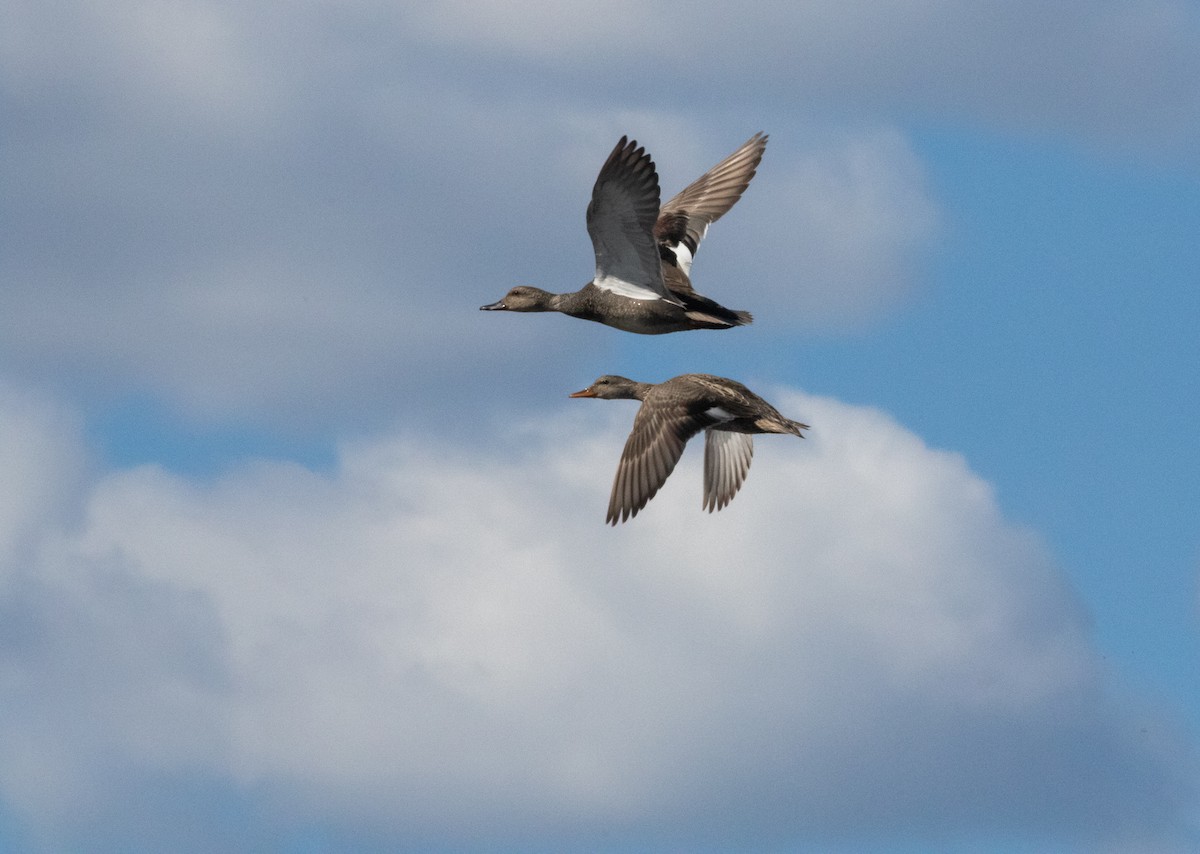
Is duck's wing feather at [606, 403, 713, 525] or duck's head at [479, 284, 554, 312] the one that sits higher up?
duck's head at [479, 284, 554, 312]

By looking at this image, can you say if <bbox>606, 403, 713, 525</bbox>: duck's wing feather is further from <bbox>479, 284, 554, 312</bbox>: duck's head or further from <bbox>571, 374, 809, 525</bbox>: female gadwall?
<bbox>479, 284, 554, 312</bbox>: duck's head

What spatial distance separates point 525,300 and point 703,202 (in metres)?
3.61

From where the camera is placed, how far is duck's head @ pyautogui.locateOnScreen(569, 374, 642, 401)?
32.6 meters

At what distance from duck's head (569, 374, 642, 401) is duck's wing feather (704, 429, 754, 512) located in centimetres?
149

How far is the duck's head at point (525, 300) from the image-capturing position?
31484mm

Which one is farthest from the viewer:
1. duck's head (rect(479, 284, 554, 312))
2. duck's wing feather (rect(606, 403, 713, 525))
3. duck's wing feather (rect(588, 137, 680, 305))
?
duck's head (rect(479, 284, 554, 312))

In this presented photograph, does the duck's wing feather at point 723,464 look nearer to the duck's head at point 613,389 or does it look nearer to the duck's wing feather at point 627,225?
the duck's head at point 613,389

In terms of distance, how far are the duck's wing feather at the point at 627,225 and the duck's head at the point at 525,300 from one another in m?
2.21

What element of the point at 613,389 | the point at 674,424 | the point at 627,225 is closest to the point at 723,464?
the point at 613,389

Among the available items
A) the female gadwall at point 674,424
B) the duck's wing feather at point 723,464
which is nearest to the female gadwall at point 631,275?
the female gadwall at point 674,424

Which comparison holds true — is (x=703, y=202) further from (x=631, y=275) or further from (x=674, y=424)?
(x=674, y=424)

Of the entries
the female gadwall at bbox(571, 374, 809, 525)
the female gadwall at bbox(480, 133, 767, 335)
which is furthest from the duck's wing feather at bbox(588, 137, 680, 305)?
the female gadwall at bbox(571, 374, 809, 525)

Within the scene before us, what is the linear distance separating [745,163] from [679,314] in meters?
6.77

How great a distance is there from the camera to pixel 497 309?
107ft
